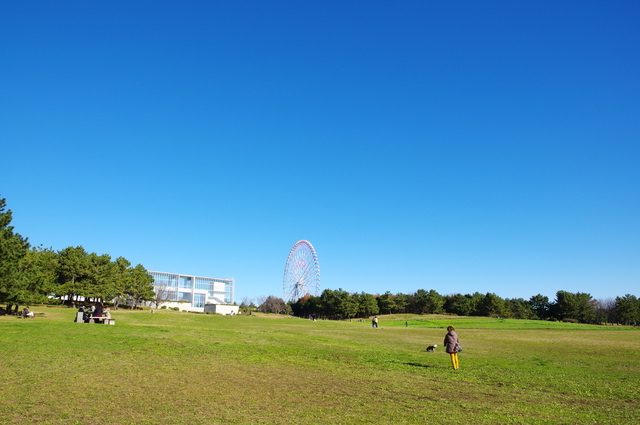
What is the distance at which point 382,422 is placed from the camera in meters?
9.48

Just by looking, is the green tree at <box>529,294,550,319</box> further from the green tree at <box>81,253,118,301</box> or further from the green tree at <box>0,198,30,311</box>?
the green tree at <box>0,198,30,311</box>

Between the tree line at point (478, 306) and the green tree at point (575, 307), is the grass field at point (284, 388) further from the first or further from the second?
the green tree at point (575, 307)

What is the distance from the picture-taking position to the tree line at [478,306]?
437 feet

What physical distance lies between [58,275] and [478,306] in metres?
120

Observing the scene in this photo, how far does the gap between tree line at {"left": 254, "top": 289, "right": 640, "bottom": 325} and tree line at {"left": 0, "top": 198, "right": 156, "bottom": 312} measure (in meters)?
64.2

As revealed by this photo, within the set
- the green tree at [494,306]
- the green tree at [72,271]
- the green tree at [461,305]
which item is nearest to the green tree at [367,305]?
the green tree at [461,305]

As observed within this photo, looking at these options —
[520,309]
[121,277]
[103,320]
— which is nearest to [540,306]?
[520,309]

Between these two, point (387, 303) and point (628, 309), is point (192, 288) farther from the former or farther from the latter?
point (628, 309)

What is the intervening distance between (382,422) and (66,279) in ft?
279

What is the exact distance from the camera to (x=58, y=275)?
78000 millimetres

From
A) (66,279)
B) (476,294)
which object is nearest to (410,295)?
(476,294)

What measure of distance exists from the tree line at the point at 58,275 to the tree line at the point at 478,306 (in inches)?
2529

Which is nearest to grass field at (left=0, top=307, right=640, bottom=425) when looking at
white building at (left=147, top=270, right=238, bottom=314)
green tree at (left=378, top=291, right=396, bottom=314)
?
green tree at (left=378, top=291, right=396, bottom=314)

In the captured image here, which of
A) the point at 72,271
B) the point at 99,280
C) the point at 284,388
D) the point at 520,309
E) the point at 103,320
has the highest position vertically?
the point at 72,271
